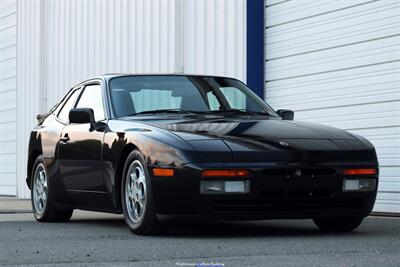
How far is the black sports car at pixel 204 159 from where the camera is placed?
6.82m

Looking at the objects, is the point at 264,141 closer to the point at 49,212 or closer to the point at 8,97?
the point at 49,212

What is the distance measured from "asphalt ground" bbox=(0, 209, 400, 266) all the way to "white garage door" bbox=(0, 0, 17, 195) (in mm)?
11554

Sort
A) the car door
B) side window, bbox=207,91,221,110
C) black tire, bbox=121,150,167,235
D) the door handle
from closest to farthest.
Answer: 1. black tire, bbox=121,150,167,235
2. the car door
3. side window, bbox=207,91,221,110
4. the door handle

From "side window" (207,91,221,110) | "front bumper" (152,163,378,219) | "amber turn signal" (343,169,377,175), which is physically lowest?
"front bumper" (152,163,378,219)

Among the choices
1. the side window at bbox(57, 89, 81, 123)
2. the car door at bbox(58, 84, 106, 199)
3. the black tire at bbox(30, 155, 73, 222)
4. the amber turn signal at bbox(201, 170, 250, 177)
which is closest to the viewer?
the amber turn signal at bbox(201, 170, 250, 177)

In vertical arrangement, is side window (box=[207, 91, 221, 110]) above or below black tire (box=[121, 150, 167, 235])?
above

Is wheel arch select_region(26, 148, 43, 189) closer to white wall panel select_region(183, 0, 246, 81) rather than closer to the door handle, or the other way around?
the door handle

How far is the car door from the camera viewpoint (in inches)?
317

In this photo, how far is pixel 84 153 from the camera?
8289 mm

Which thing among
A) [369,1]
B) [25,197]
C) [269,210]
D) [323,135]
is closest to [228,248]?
[269,210]

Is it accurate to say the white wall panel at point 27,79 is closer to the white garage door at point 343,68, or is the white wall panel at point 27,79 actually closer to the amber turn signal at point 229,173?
the white garage door at point 343,68

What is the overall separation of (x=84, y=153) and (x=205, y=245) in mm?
2218

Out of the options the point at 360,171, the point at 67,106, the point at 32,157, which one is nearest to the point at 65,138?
the point at 67,106

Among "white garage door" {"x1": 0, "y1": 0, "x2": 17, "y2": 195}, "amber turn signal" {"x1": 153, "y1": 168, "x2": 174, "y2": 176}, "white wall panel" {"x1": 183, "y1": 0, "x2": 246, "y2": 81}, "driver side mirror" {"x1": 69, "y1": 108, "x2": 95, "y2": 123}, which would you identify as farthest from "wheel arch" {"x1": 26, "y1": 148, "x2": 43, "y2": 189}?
"white garage door" {"x1": 0, "y1": 0, "x2": 17, "y2": 195}
